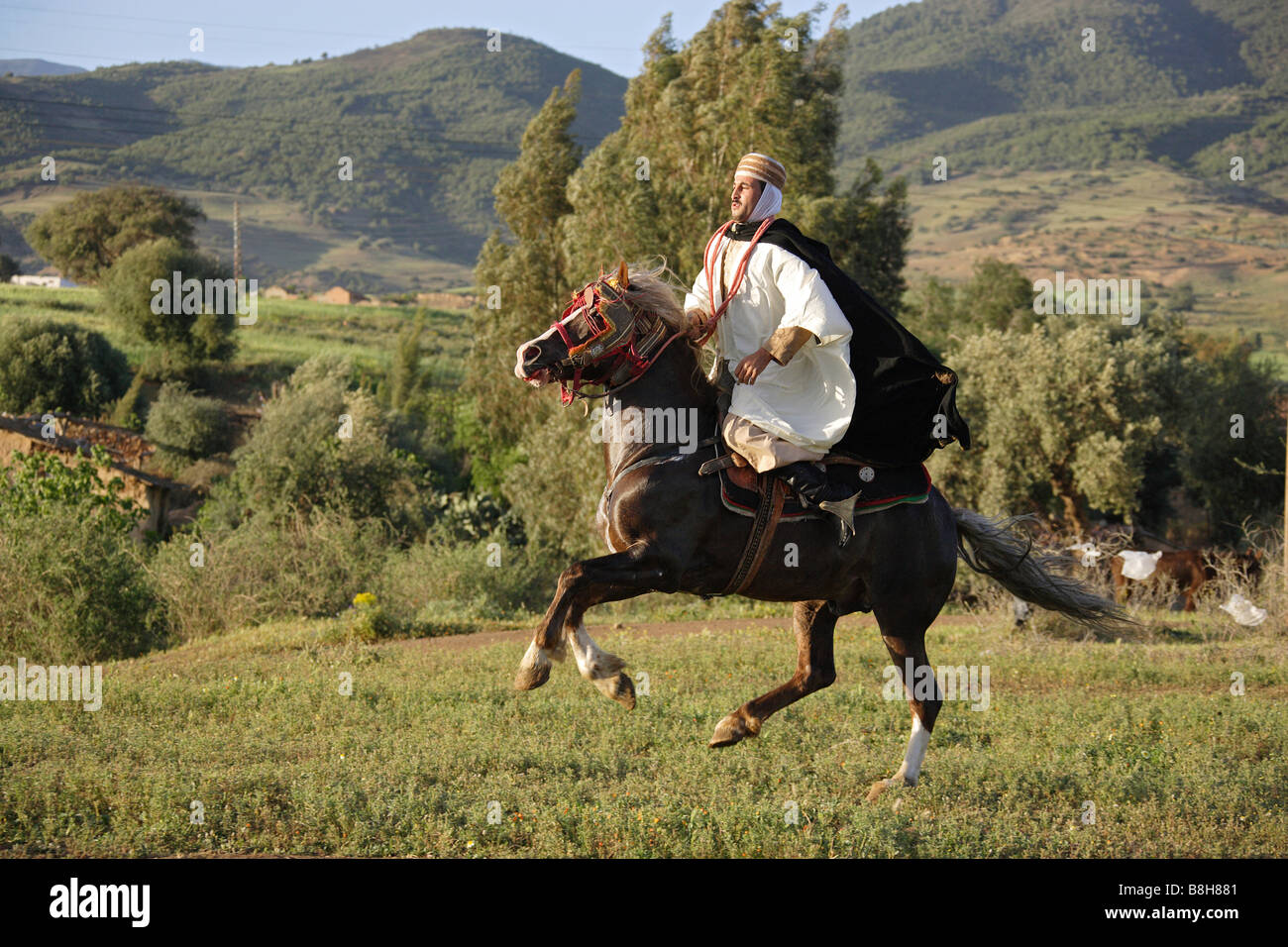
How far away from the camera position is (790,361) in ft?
21.6

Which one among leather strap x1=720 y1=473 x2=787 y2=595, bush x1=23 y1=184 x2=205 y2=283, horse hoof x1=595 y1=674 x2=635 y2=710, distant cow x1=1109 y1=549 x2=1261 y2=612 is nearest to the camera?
horse hoof x1=595 y1=674 x2=635 y2=710

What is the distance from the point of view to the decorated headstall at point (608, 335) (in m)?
6.49

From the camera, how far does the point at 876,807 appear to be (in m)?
6.95

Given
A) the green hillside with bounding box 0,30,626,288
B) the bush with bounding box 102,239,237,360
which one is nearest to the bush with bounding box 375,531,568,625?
the bush with bounding box 102,239,237,360

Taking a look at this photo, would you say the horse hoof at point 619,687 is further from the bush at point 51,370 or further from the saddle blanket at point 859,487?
the bush at point 51,370

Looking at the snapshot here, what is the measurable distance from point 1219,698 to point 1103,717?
173cm

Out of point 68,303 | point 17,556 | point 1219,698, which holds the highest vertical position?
point 68,303

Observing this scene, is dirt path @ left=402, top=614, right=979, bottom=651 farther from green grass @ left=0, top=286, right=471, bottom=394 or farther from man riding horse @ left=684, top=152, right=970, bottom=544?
green grass @ left=0, top=286, right=471, bottom=394

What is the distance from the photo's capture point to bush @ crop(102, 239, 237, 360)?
45750mm

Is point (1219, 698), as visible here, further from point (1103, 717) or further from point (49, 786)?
point (49, 786)

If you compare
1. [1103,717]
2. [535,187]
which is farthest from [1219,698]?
[535,187]

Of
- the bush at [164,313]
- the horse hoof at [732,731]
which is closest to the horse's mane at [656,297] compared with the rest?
the horse hoof at [732,731]

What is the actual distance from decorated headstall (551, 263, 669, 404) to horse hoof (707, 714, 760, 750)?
216 centimetres
